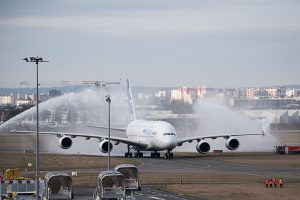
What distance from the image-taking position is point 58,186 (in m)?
59.9

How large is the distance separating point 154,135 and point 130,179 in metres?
56.5

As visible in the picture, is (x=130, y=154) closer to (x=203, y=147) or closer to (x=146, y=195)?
(x=203, y=147)

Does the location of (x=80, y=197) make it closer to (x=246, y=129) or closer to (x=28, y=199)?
(x=28, y=199)

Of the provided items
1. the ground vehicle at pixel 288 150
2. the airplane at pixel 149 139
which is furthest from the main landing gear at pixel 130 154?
the ground vehicle at pixel 288 150

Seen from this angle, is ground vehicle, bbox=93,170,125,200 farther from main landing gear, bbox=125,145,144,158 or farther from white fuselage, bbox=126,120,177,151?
main landing gear, bbox=125,145,144,158

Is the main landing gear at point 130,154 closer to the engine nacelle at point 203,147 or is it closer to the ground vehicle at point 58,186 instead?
the engine nacelle at point 203,147

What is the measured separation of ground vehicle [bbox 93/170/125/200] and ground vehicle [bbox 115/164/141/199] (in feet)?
10.5

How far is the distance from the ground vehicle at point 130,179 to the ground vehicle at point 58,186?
559 centimetres

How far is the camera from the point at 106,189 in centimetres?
6028

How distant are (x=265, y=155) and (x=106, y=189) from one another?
243 ft

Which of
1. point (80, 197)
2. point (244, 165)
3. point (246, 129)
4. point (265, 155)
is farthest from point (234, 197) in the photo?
point (246, 129)

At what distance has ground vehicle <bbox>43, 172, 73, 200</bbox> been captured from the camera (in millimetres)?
58375

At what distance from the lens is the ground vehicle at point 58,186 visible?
192ft

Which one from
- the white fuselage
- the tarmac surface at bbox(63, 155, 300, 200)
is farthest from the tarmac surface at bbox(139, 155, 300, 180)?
the white fuselage
